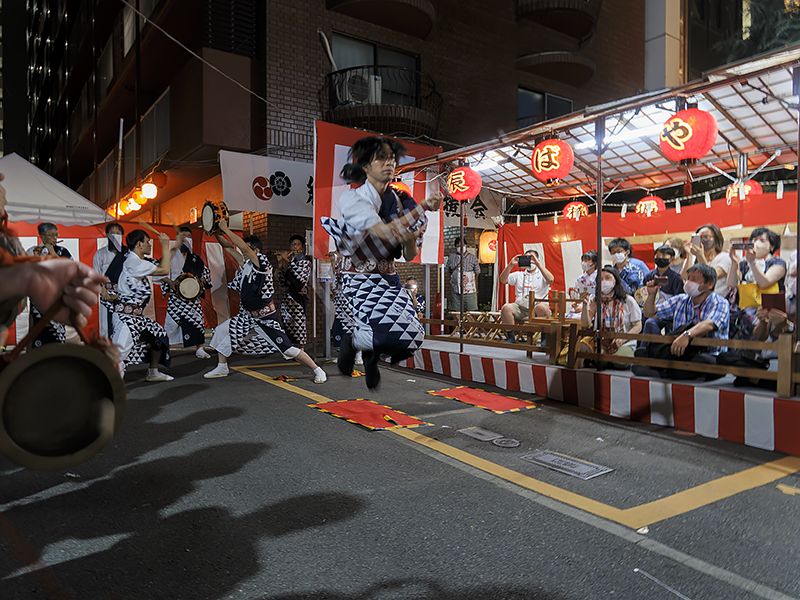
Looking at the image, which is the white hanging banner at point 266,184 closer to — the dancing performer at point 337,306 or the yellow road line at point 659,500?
the dancing performer at point 337,306

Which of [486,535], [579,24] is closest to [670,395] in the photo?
[486,535]

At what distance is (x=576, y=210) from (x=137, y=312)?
31.4 feet

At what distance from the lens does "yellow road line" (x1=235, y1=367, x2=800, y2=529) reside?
10.5 ft

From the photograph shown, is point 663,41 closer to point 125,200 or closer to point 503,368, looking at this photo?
point 503,368

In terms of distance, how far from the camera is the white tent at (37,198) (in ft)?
31.8

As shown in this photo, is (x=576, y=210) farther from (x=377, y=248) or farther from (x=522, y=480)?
(x=377, y=248)

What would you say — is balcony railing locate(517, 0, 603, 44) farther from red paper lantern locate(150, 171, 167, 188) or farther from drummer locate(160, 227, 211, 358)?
drummer locate(160, 227, 211, 358)

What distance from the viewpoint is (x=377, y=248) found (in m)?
3.35

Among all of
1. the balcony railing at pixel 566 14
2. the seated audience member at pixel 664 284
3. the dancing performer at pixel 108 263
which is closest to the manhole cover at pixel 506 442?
the seated audience member at pixel 664 284

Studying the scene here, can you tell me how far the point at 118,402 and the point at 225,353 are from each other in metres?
6.69

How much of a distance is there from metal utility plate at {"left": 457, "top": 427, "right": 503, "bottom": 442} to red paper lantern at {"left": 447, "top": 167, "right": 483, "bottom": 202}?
4715 mm

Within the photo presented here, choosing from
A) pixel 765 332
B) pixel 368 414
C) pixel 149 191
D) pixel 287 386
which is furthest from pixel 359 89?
pixel 765 332

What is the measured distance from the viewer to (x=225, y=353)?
7973 millimetres

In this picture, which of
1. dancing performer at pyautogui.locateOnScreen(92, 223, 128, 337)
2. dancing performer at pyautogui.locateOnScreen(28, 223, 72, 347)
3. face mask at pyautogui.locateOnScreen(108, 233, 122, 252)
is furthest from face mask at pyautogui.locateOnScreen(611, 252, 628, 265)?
face mask at pyautogui.locateOnScreen(108, 233, 122, 252)
